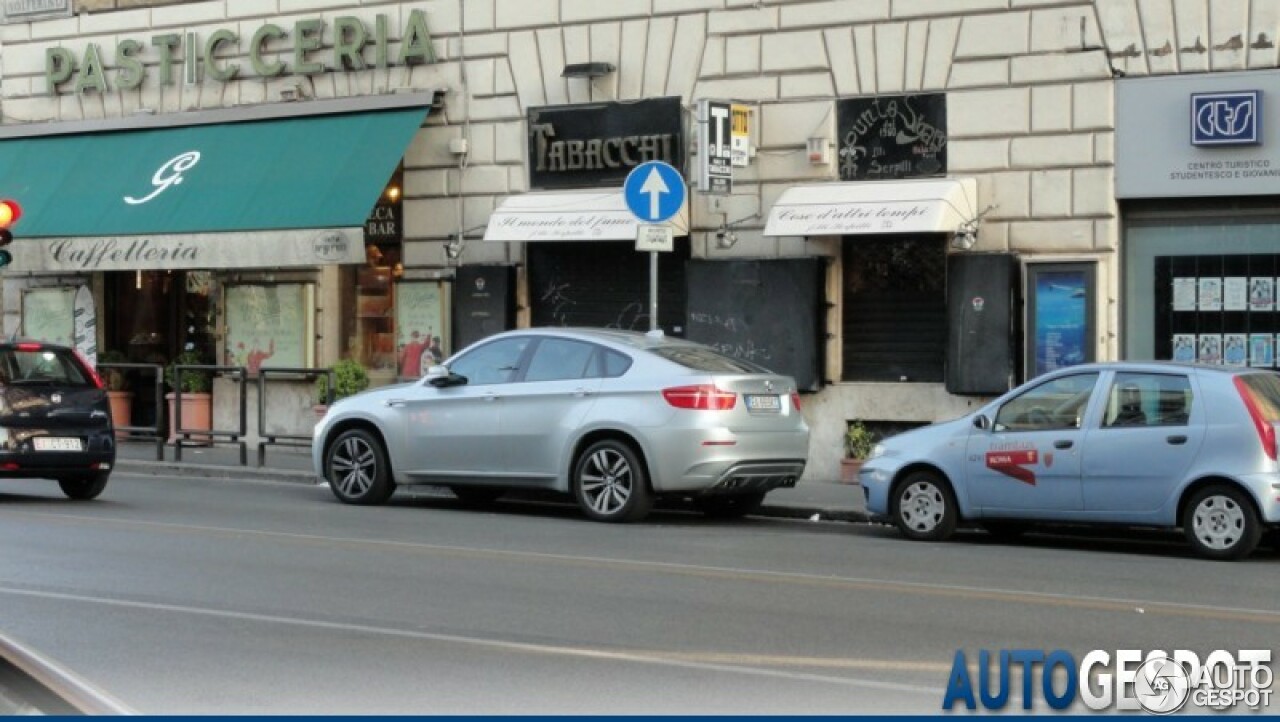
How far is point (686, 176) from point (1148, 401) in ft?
29.1

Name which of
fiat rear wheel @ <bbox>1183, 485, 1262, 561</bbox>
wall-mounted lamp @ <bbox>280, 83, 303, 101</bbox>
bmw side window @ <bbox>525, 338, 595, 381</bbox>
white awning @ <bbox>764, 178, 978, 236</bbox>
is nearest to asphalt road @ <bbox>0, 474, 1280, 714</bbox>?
fiat rear wheel @ <bbox>1183, 485, 1262, 561</bbox>

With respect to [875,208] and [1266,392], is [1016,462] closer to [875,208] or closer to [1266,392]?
[1266,392]

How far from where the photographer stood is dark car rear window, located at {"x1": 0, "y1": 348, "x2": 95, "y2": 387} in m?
18.6

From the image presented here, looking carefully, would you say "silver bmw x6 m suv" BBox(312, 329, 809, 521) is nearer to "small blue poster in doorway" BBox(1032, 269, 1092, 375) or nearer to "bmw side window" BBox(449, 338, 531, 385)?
"bmw side window" BBox(449, 338, 531, 385)

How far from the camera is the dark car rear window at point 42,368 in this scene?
61.1ft

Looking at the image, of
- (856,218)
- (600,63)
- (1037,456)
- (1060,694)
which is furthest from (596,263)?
(1060,694)

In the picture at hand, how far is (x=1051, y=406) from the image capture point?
15.1 metres

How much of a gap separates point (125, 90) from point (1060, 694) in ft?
71.5

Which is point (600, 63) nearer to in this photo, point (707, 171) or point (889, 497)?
point (707, 171)

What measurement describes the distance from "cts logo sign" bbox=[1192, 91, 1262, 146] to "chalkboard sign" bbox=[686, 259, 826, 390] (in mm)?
4408

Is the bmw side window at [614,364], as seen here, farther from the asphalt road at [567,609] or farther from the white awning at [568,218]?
the white awning at [568,218]

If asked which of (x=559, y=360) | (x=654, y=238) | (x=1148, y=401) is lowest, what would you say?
(x=1148, y=401)

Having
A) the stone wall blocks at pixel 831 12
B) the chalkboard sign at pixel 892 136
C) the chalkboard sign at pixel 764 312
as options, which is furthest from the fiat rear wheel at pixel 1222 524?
the stone wall blocks at pixel 831 12

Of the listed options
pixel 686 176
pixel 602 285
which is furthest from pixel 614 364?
pixel 602 285
